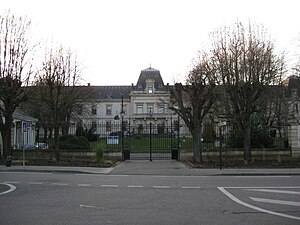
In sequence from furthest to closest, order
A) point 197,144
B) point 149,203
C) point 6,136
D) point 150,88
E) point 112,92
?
point 112,92 < point 150,88 < point 6,136 < point 197,144 < point 149,203

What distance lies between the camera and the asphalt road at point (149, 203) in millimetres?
8492

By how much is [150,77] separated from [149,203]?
90444 millimetres

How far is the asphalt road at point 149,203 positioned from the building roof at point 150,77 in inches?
3314

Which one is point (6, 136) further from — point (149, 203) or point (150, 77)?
point (150, 77)

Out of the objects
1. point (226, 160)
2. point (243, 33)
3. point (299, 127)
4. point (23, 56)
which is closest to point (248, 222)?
point (226, 160)

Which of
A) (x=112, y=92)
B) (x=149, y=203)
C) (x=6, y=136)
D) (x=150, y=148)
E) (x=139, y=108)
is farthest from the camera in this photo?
(x=112, y=92)

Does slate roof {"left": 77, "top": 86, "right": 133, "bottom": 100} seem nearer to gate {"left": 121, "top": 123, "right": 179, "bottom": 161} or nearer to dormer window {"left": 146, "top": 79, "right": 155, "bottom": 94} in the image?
dormer window {"left": 146, "top": 79, "right": 155, "bottom": 94}

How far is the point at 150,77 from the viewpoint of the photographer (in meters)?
100

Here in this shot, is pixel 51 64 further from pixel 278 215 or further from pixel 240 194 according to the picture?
pixel 278 215

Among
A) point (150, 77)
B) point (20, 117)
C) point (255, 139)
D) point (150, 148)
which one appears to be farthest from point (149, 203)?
point (150, 77)

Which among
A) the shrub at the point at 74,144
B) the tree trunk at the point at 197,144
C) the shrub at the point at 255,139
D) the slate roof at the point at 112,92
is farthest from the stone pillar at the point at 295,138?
the slate roof at the point at 112,92

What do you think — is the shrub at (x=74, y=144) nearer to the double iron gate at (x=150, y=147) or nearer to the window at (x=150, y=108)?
the double iron gate at (x=150, y=147)

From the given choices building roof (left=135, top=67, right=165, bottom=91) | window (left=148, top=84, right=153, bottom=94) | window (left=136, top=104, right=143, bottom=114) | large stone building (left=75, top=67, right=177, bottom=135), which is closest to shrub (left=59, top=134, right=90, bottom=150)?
large stone building (left=75, top=67, right=177, bottom=135)

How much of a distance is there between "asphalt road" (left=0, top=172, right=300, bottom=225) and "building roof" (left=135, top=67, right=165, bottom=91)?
84.2 m
